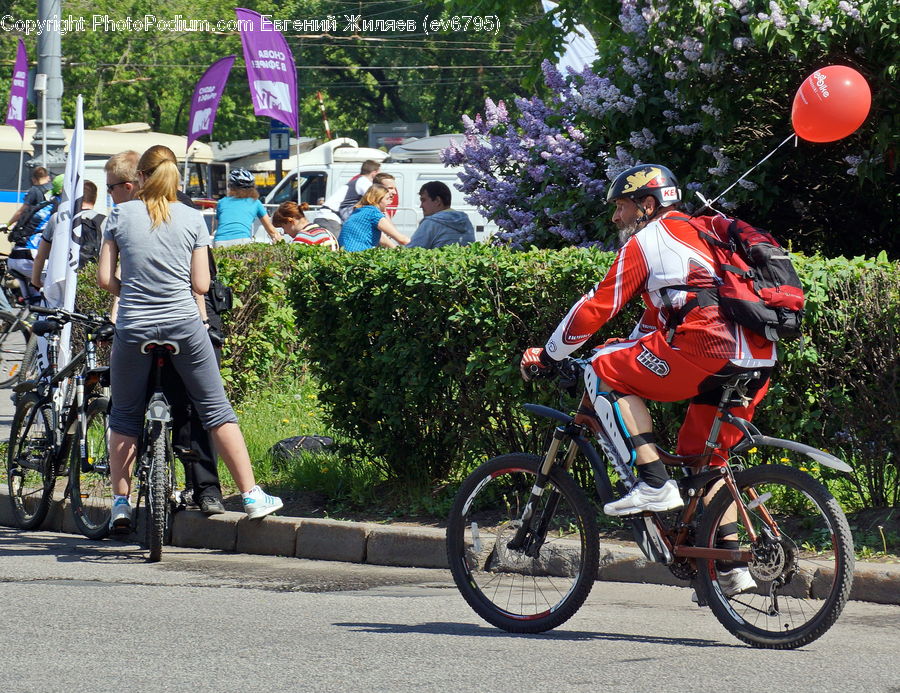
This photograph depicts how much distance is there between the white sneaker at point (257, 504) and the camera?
6.90 metres

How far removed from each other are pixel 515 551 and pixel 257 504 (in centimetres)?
191

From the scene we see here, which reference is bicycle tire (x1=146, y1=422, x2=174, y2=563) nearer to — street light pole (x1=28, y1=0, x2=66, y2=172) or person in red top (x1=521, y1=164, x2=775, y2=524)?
person in red top (x1=521, y1=164, x2=775, y2=524)

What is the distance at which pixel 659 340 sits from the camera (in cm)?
504

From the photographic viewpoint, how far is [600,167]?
33.2ft

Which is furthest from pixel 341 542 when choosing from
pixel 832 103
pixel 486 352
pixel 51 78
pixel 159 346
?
pixel 51 78

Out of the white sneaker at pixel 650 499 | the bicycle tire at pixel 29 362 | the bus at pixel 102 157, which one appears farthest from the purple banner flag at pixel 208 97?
the white sneaker at pixel 650 499

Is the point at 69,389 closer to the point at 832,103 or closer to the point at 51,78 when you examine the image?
the point at 832,103

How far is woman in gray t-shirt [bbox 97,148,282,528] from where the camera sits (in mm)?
6590

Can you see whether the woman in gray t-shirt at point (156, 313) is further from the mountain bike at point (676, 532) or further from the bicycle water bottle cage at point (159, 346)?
the mountain bike at point (676, 532)

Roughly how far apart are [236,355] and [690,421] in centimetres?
601

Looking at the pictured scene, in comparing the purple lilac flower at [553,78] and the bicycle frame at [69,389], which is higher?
the purple lilac flower at [553,78]

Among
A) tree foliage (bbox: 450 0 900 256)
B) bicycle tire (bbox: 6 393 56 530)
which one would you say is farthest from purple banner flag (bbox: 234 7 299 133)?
bicycle tire (bbox: 6 393 56 530)

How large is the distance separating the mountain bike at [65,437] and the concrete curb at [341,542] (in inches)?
19.8

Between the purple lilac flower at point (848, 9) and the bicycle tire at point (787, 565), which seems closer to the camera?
the bicycle tire at point (787, 565)
